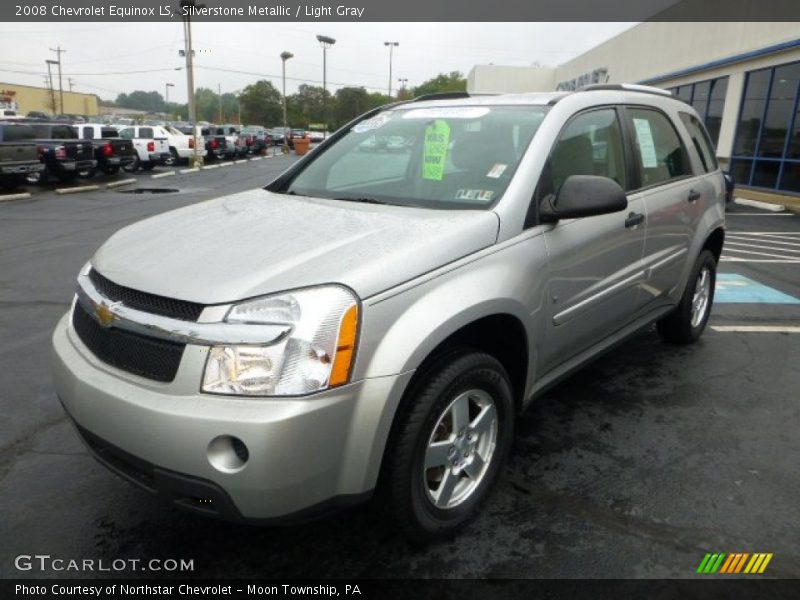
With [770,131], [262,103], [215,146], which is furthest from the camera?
[262,103]

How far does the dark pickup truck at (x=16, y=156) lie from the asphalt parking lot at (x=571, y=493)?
12.2 m

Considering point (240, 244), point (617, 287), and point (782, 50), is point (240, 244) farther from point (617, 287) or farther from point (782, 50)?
point (782, 50)

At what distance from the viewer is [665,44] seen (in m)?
23.0

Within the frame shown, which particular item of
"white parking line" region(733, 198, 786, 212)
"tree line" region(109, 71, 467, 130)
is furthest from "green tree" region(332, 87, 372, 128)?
"white parking line" region(733, 198, 786, 212)

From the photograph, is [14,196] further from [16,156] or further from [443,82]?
[443,82]

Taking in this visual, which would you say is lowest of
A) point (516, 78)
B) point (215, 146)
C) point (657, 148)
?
point (215, 146)

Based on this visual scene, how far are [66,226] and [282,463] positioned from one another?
1027 cm

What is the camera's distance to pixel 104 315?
7.13 feet

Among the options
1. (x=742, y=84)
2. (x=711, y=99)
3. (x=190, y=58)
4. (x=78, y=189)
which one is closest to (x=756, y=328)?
(x=742, y=84)

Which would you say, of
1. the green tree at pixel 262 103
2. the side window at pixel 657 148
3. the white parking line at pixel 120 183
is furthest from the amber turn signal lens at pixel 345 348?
the green tree at pixel 262 103

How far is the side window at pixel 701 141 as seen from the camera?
440 cm
